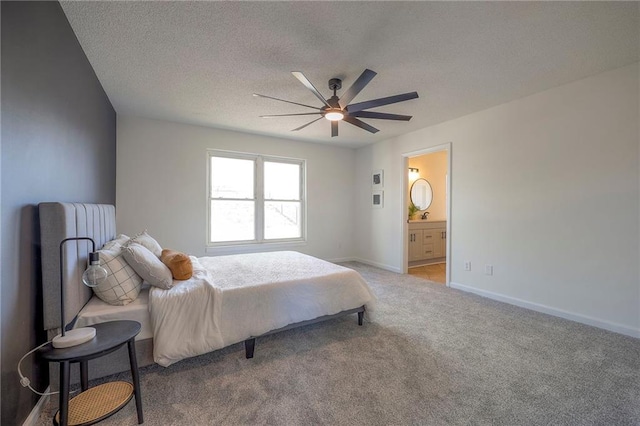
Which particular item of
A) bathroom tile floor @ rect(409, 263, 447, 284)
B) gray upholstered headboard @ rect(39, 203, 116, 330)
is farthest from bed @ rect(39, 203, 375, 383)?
bathroom tile floor @ rect(409, 263, 447, 284)

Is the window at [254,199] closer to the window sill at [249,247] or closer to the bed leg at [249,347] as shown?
the window sill at [249,247]

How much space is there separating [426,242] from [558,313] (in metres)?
2.78

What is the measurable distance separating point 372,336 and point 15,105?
9.33 feet

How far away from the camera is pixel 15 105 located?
1339 millimetres

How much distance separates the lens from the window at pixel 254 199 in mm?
4711

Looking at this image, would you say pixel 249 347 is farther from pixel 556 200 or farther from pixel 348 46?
pixel 556 200

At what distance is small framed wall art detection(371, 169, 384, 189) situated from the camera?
5.34 metres

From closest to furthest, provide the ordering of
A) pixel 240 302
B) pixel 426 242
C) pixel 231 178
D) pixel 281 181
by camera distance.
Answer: pixel 240 302, pixel 231 178, pixel 281 181, pixel 426 242

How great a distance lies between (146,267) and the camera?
2.01m

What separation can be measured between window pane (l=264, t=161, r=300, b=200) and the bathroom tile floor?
2683 millimetres

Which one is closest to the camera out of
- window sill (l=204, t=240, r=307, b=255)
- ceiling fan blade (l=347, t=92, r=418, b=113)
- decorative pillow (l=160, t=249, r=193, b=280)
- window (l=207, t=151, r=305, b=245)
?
decorative pillow (l=160, t=249, r=193, b=280)

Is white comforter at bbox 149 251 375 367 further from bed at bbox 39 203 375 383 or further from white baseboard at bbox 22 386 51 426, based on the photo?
white baseboard at bbox 22 386 51 426

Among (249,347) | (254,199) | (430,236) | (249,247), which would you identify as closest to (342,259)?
(430,236)

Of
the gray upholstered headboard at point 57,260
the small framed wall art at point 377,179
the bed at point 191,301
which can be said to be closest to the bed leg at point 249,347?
the bed at point 191,301
